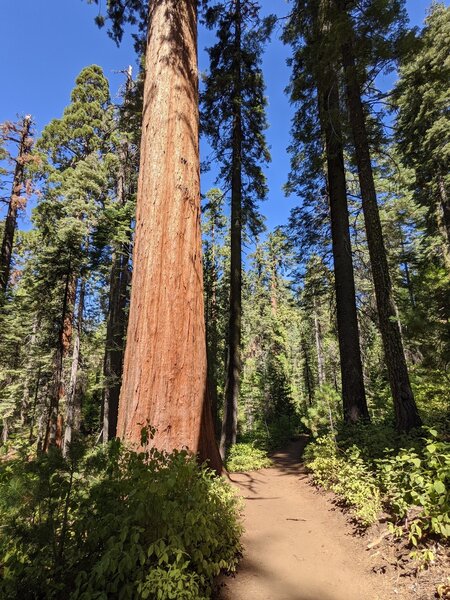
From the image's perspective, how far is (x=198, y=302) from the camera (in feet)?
13.7

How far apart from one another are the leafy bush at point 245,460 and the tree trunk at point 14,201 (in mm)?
12442

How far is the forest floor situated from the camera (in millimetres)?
2777

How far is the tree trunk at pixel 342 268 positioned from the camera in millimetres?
7617

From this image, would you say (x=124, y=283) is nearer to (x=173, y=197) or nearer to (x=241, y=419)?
(x=173, y=197)

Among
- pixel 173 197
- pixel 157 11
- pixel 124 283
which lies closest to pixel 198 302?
pixel 173 197

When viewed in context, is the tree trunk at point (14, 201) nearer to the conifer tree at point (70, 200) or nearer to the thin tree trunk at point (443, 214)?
the conifer tree at point (70, 200)

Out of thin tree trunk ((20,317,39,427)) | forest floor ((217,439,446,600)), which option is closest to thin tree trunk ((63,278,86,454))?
thin tree trunk ((20,317,39,427))

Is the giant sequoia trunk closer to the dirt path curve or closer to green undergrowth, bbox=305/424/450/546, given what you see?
the dirt path curve

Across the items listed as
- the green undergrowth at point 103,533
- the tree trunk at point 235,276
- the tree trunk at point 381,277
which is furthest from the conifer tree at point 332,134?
the green undergrowth at point 103,533

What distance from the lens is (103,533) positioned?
2.13 meters

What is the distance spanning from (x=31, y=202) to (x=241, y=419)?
82.2ft

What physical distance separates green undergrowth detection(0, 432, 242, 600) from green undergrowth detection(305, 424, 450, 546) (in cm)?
186

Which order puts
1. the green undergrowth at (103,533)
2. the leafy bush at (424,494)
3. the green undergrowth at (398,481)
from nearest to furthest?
the green undergrowth at (103,533), the leafy bush at (424,494), the green undergrowth at (398,481)

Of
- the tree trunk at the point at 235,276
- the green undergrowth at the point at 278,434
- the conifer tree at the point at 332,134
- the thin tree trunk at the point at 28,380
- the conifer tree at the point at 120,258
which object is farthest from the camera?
the green undergrowth at the point at 278,434
